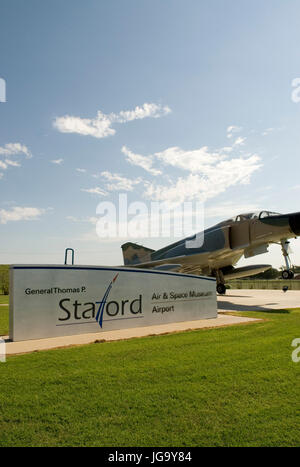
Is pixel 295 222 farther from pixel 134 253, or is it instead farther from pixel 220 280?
pixel 134 253

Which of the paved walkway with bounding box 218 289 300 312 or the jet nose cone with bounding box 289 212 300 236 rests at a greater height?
the jet nose cone with bounding box 289 212 300 236

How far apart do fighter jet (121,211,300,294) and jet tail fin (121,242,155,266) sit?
2.66 metres

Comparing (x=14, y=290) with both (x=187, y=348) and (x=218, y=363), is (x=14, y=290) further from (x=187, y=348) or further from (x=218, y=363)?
(x=218, y=363)

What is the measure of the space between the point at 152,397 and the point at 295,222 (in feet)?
46.4

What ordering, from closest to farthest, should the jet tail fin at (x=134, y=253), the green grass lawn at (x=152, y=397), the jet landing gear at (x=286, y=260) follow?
the green grass lawn at (x=152, y=397), the jet landing gear at (x=286, y=260), the jet tail fin at (x=134, y=253)

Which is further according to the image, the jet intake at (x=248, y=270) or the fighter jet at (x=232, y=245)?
the jet intake at (x=248, y=270)

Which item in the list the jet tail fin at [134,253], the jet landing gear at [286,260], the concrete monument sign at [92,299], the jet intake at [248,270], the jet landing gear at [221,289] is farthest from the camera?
the jet tail fin at [134,253]

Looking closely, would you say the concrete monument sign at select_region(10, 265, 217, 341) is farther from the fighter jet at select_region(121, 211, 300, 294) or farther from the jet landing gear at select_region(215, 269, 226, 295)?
the jet landing gear at select_region(215, 269, 226, 295)

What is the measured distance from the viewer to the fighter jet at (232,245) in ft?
54.7

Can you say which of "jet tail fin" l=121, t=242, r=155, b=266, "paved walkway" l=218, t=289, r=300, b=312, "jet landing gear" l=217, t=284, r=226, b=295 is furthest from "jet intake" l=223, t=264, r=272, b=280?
"jet tail fin" l=121, t=242, r=155, b=266

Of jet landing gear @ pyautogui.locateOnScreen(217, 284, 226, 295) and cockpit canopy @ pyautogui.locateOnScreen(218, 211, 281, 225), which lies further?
jet landing gear @ pyautogui.locateOnScreen(217, 284, 226, 295)

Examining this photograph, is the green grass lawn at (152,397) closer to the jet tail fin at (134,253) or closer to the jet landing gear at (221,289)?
the jet landing gear at (221,289)

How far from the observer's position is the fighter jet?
54.7ft

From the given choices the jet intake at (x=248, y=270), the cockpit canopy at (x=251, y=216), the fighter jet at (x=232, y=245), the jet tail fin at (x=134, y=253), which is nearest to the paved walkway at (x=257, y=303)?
the fighter jet at (x=232, y=245)
